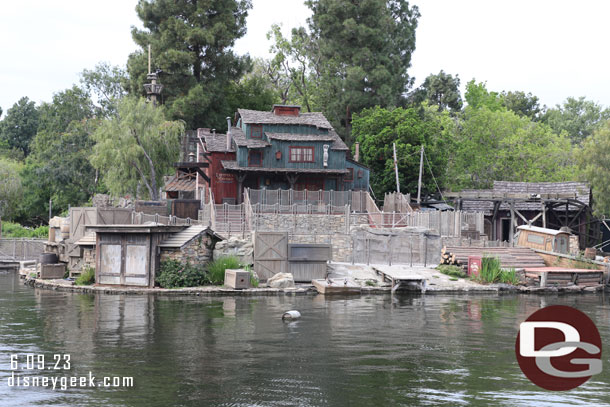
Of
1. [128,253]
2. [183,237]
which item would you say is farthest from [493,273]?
[128,253]

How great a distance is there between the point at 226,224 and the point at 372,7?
131 ft

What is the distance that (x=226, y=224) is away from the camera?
37.6 meters

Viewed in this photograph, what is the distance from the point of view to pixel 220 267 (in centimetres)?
3219

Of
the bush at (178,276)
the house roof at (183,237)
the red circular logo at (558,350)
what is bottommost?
the red circular logo at (558,350)

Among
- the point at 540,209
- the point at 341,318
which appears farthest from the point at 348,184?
the point at 341,318

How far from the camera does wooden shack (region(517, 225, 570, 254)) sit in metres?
39.0

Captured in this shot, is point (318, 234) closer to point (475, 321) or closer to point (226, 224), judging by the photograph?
point (226, 224)

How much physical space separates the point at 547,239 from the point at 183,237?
21919mm

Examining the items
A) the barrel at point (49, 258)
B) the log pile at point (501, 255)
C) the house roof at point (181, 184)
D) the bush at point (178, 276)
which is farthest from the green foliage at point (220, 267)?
the house roof at point (181, 184)

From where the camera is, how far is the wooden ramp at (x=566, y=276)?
34.7 m

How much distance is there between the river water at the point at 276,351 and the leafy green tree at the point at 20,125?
273 ft

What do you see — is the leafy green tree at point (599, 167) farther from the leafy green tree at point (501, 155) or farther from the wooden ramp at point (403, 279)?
the wooden ramp at point (403, 279)

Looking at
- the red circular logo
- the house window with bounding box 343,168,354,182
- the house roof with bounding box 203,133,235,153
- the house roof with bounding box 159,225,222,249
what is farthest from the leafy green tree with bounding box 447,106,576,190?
the red circular logo

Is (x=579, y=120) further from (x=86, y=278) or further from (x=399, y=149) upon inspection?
(x=86, y=278)
